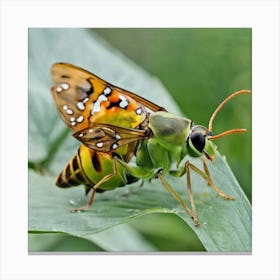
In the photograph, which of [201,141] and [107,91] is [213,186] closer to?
[201,141]

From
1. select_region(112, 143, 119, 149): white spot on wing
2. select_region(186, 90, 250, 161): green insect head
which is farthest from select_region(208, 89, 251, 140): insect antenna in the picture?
select_region(112, 143, 119, 149): white spot on wing

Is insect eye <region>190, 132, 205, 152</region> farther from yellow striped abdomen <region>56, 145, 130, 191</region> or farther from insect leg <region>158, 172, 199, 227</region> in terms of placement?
yellow striped abdomen <region>56, 145, 130, 191</region>

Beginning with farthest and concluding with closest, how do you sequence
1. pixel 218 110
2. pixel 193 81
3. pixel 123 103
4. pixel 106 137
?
pixel 193 81 < pixel 218 110 < pixel 123 103 < pixel 106 137

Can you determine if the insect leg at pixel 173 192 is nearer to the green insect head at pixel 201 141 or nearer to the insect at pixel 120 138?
the insect at pixel 120 138

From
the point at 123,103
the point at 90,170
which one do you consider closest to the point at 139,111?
the point at 123,103

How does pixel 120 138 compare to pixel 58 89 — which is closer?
pixel 120 138
